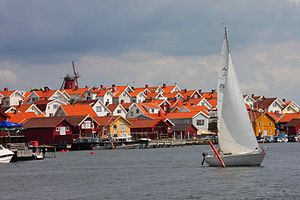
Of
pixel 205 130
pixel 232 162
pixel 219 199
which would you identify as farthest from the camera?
pixel 205 130

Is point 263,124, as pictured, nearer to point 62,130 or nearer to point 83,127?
point 83,127

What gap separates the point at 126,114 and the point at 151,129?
56.7 feet

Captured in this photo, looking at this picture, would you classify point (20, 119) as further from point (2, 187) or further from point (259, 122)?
point (2, 187)

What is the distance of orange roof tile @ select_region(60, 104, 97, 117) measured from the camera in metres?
132

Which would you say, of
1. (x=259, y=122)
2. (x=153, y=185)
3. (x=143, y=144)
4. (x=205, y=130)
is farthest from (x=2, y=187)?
(x=259, y=122)

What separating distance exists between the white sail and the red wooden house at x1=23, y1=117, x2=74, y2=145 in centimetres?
6791

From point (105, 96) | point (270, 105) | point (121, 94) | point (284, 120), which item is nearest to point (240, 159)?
point (284, 120)

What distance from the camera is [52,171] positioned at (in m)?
65.8

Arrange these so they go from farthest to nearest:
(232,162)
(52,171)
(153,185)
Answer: (52,171) < (232,162) < (153,185)

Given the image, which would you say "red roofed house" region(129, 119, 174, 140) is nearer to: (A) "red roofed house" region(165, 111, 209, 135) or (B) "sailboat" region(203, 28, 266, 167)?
(A) "red roofed house" region(165, 111, 209, 135)

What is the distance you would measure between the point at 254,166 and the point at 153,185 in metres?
13.1

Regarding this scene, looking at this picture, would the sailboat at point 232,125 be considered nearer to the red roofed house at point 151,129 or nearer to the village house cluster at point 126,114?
the village house cluster at point 126,114

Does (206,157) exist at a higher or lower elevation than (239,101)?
lower

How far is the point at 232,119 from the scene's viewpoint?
55.8 m
